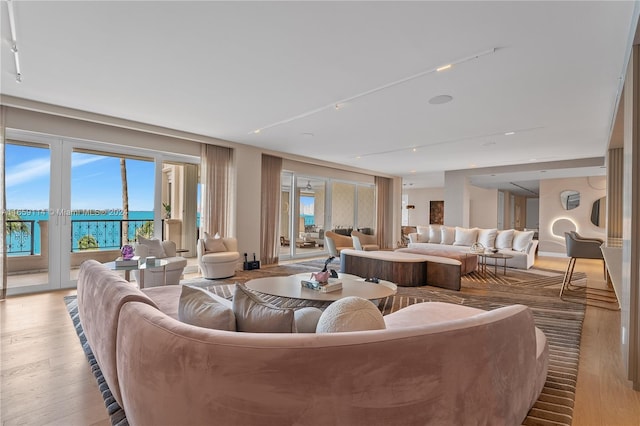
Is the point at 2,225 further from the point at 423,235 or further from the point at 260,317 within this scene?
the point at 423,235

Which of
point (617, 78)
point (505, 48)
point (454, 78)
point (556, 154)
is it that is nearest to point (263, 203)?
point (454, 78)

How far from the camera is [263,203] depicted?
7.00 m

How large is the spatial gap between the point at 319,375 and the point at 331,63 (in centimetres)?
270

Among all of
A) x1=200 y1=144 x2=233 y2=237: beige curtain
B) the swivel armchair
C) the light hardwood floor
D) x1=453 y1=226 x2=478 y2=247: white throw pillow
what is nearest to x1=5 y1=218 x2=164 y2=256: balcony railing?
x1=200 y1=144 x2=233 y2=237: beige curtain

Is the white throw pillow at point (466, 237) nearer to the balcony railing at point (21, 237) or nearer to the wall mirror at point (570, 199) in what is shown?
the wall mirror at point (570, 199)

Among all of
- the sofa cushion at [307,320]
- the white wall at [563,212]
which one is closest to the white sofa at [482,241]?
the white wall at [563,212]

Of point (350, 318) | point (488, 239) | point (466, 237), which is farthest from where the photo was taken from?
point (466, 237)

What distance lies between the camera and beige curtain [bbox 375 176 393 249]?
34.7 feet

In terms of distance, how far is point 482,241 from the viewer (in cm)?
744

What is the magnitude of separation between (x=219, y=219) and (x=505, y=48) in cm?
516

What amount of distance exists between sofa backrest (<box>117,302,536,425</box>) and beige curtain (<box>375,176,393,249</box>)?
9.36 meters

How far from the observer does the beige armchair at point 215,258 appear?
532 cm

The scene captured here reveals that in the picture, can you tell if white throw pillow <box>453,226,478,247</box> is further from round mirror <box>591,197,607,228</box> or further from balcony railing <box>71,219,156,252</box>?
balcony railing <box>71,219,156,252</box>

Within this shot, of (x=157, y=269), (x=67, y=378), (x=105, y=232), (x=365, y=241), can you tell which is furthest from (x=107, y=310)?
(x=365, y=241)
